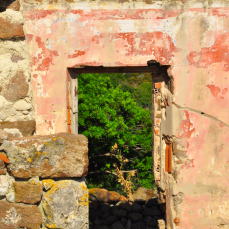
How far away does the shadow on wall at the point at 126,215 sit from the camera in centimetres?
577

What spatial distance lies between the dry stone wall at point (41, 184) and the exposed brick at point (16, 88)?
1244mm

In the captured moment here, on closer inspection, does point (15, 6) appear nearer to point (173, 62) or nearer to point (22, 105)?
point (22, 105)

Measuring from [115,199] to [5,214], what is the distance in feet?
17.6

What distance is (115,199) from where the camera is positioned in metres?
7.01

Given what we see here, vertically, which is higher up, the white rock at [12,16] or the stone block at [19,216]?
the white rock at [12,16]

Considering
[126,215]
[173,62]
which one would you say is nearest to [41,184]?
[173,62]

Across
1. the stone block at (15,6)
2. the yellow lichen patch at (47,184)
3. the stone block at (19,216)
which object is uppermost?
the stone block at (15,6)

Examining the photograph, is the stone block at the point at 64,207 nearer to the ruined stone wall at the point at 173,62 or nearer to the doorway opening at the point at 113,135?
the ruined stone wall at the point at 173,62

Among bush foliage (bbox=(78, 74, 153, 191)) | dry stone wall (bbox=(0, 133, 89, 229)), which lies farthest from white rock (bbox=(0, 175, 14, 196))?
bush foliage (bbox=(78, 74, 153, 191))

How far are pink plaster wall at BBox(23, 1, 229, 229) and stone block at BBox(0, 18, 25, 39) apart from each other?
44 centimetres

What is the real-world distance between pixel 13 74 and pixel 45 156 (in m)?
1.44

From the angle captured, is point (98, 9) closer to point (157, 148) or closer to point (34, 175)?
point (157, 148)

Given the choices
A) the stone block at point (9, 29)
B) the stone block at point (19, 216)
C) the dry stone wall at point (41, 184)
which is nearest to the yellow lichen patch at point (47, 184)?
the dry stone wall at point (41, 184)

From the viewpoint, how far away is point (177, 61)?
3635mm
